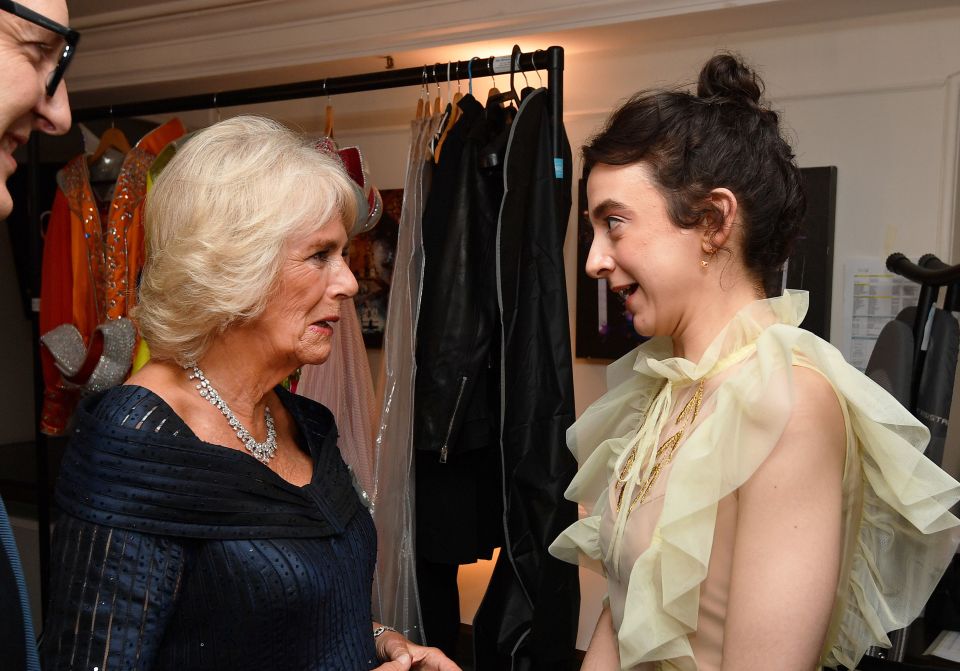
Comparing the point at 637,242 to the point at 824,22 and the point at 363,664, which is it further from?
the point at 824,22

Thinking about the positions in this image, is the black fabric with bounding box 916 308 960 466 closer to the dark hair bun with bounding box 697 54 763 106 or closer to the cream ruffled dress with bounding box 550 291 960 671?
the cream ruffled dress with bounding box 550 291 960 671

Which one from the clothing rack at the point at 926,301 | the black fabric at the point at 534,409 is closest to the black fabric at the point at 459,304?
the black fabric at the point at 534,409

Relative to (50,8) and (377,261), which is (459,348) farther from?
(50,8)

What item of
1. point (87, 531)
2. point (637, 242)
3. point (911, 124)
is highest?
point (911, 124)

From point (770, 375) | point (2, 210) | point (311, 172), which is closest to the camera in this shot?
point (2, 210)

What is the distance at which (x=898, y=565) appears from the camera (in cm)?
127

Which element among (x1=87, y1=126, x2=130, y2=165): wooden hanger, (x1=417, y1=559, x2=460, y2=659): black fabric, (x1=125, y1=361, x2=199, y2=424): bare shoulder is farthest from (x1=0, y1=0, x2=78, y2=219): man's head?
(x1=87, y1=126, x2=130, y2=165): wooden hanger

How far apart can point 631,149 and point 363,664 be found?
0.99 meters

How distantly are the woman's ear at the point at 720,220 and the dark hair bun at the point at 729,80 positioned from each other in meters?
0.18

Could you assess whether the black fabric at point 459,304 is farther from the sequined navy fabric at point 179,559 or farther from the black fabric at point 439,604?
the sequined navy fabric at point 179,559

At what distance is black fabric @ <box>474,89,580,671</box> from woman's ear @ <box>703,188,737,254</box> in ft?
3.20

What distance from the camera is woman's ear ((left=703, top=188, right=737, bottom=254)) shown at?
118 cm

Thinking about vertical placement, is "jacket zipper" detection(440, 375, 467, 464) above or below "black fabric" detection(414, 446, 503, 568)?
above

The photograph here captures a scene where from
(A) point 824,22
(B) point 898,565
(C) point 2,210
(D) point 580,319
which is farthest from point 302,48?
(B) point 898,565
